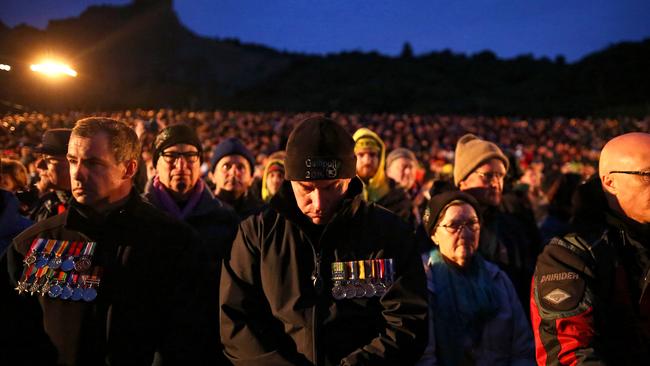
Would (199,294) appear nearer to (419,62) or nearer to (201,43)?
(201,43)

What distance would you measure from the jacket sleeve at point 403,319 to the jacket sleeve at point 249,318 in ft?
1.03

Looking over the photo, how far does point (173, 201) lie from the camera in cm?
368

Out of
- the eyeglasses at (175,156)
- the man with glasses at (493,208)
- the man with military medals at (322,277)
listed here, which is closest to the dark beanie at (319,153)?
the man with military medals at (322,277)

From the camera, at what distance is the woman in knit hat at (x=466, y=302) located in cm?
306

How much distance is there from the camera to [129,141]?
8.97 feet

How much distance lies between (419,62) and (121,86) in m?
53.4

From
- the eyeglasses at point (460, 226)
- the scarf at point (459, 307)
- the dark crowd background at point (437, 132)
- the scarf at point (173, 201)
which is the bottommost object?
the scarf at point (459, 307)

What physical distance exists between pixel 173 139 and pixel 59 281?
1541 mm

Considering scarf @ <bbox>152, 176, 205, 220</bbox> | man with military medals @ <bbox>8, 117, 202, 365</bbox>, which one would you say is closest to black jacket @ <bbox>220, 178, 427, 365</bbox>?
man with military medals @ <bbox>8, 117, 202, 365</bbox>

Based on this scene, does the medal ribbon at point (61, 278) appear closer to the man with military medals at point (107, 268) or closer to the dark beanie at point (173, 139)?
the man with military medals at point (107, 268)

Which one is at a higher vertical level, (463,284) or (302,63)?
(302,63)

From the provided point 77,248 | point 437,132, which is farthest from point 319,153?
point 437,132

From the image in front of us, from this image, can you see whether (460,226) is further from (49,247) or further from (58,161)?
(58,161)

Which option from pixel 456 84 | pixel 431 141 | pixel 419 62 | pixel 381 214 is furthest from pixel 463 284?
pixel 419 62
